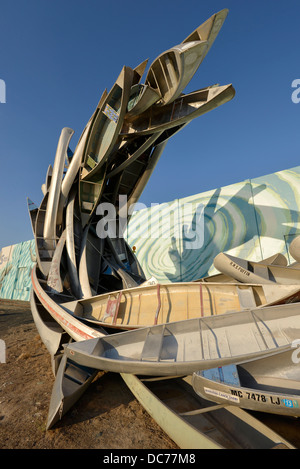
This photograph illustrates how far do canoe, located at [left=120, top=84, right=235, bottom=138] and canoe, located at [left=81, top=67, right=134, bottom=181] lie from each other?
2.31 ft

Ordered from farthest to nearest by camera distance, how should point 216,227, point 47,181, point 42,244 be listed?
point 216,227 → point 47,181 → point 42,244

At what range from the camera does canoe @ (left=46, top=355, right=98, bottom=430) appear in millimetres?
4195

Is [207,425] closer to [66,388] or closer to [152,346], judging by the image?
[152,346]

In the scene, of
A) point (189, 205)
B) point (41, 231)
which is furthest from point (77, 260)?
point (189, 205)

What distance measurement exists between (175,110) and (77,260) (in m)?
8.36

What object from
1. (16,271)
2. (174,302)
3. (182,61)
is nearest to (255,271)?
(174,302)

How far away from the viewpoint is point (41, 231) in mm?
12258

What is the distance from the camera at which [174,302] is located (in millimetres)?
6871

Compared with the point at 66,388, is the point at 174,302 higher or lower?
higher

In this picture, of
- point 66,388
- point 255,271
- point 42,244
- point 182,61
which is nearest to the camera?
point 66,388

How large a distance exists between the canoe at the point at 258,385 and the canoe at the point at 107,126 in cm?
930

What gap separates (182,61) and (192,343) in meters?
8.51

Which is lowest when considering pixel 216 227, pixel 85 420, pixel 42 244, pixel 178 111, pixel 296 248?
pixel 85 420

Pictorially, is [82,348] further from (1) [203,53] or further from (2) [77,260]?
(1) [203,53]
